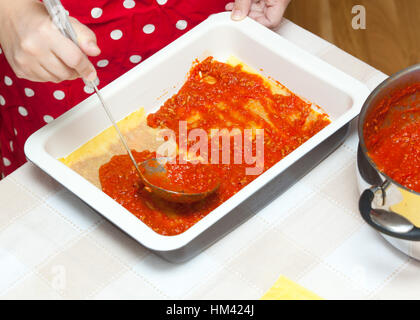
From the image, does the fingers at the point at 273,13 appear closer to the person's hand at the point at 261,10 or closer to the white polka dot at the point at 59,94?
the person's hand at the point at 261,10

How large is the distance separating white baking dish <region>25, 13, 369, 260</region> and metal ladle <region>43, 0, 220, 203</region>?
0.31 feet

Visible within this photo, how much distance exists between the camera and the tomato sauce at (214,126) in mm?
1077

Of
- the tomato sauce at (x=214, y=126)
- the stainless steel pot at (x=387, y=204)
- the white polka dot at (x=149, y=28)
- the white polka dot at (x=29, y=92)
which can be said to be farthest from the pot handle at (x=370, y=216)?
the white polka dot at (x=29, y=92)

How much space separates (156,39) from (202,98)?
19cm

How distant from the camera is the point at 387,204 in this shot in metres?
0.89

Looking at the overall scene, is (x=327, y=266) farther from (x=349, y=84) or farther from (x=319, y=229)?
(x=349, y=84)

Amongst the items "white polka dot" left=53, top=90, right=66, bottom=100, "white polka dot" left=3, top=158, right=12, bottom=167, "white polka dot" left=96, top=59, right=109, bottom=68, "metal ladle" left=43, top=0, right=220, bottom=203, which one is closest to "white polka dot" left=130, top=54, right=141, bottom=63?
"white polka dot" left=96, top=59, right=109, bottom=68

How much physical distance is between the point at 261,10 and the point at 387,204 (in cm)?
63

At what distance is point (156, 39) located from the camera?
1.35m

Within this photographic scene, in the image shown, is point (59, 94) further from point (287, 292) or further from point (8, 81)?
point (287, 292)

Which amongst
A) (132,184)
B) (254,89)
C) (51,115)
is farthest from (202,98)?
(51,115)

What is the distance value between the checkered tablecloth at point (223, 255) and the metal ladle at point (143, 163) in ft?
0.31

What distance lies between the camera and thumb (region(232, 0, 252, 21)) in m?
1.30

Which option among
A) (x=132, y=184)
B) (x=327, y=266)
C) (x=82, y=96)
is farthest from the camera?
(x=82, y=96)
